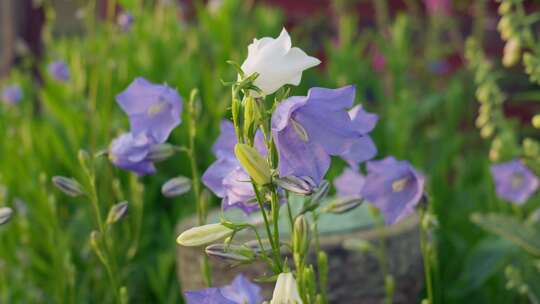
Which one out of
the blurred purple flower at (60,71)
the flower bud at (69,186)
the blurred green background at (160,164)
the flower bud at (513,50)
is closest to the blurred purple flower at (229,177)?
the flower bud at (69,186)

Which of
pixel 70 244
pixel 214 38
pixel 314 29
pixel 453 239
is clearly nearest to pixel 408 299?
pixel 453 239

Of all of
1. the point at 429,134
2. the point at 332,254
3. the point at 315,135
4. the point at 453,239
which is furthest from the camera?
the point at 429,134

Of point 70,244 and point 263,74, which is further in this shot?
point 70,244

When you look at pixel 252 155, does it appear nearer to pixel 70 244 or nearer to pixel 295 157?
pixel 295 157

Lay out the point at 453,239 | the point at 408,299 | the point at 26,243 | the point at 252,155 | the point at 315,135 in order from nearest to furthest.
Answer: the point at 252,155 → the point at 315,135 → the point at 408,299 → the point at 26,243 → the point at 453,239

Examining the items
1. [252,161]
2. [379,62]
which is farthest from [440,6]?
[252,161]

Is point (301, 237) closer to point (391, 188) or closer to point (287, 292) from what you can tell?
point (287, 292)

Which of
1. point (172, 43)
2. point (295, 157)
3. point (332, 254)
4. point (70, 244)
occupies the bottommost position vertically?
point (70, 244)

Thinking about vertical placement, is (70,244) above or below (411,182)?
below
